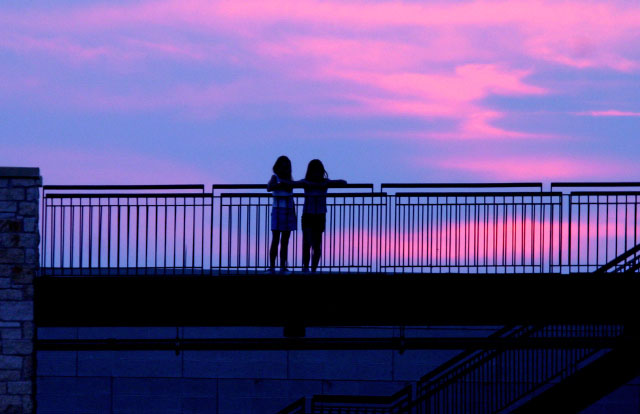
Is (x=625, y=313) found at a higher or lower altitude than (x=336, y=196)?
lower

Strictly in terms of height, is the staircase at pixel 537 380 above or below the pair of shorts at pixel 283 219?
below

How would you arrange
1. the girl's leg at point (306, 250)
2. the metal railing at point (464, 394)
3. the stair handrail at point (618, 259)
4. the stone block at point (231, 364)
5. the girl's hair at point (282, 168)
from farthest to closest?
the stone block at point (231, 364) < the metal railing at point (464, 394) < the stair handrail at point (618, 259) < the girl's leg at point (306, 250) < the girl's hair at point (282, 168)

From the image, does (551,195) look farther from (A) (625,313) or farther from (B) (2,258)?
(B) (2,258)

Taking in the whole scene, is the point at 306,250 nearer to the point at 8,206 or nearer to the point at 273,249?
the point at 273,249

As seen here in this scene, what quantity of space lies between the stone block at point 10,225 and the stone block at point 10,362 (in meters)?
1.92

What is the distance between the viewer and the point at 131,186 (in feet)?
58.2

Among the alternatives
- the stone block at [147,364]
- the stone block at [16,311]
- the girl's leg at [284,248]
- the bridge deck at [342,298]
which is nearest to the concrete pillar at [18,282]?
the stone block at [16,311]

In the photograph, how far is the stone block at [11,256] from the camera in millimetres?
17766

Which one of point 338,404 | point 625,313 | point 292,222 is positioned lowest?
point 338,404

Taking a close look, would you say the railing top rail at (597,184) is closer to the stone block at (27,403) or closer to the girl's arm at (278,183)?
the girl's arm at (278,183)

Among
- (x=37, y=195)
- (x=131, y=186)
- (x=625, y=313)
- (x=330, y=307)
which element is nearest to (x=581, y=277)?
(x=625, y=313)

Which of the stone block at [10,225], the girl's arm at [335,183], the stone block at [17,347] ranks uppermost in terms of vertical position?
the girl's arm at [335,183]

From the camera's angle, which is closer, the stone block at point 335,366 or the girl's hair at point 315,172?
the girl's hair at point 315,172

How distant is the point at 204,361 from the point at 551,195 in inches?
382
